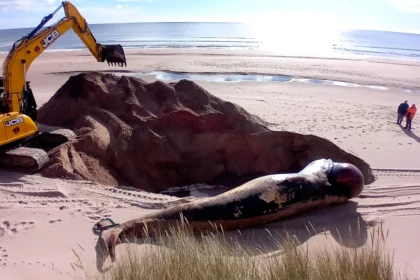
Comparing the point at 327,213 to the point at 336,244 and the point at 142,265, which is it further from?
the point at 142,265

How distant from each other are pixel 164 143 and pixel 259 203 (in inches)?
185

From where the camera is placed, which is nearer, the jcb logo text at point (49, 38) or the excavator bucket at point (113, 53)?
the jcb logo text at point (49, 38)

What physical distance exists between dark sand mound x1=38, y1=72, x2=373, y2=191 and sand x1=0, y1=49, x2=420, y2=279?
145 cm

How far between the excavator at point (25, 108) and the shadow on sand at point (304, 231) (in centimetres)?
361

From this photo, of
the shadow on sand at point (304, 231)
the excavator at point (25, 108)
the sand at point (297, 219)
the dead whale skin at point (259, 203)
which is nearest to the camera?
the sand at point (297, 219)

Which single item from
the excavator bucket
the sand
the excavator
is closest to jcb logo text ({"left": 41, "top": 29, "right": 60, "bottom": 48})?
the excavator

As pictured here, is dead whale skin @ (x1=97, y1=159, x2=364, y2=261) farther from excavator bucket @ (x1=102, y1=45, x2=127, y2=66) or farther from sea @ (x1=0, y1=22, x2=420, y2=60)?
sea @ (x1=0, y1=22, x2=420, y2=60)

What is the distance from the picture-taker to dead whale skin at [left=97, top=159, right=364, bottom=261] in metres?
5.91

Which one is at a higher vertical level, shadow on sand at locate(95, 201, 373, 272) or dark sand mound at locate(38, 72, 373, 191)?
dark sand mound at locate(38, 72, 373, 191)

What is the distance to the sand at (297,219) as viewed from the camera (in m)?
5.45

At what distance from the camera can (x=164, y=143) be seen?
34.1 feet

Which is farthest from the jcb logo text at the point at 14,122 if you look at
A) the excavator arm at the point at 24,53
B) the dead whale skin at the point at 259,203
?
the dead whale skin at the point at 259,203

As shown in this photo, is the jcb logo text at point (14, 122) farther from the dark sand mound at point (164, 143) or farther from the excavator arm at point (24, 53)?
the dark sand mound at point (164, 143)

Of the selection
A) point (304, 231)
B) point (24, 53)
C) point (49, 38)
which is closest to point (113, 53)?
point (49, 38)
